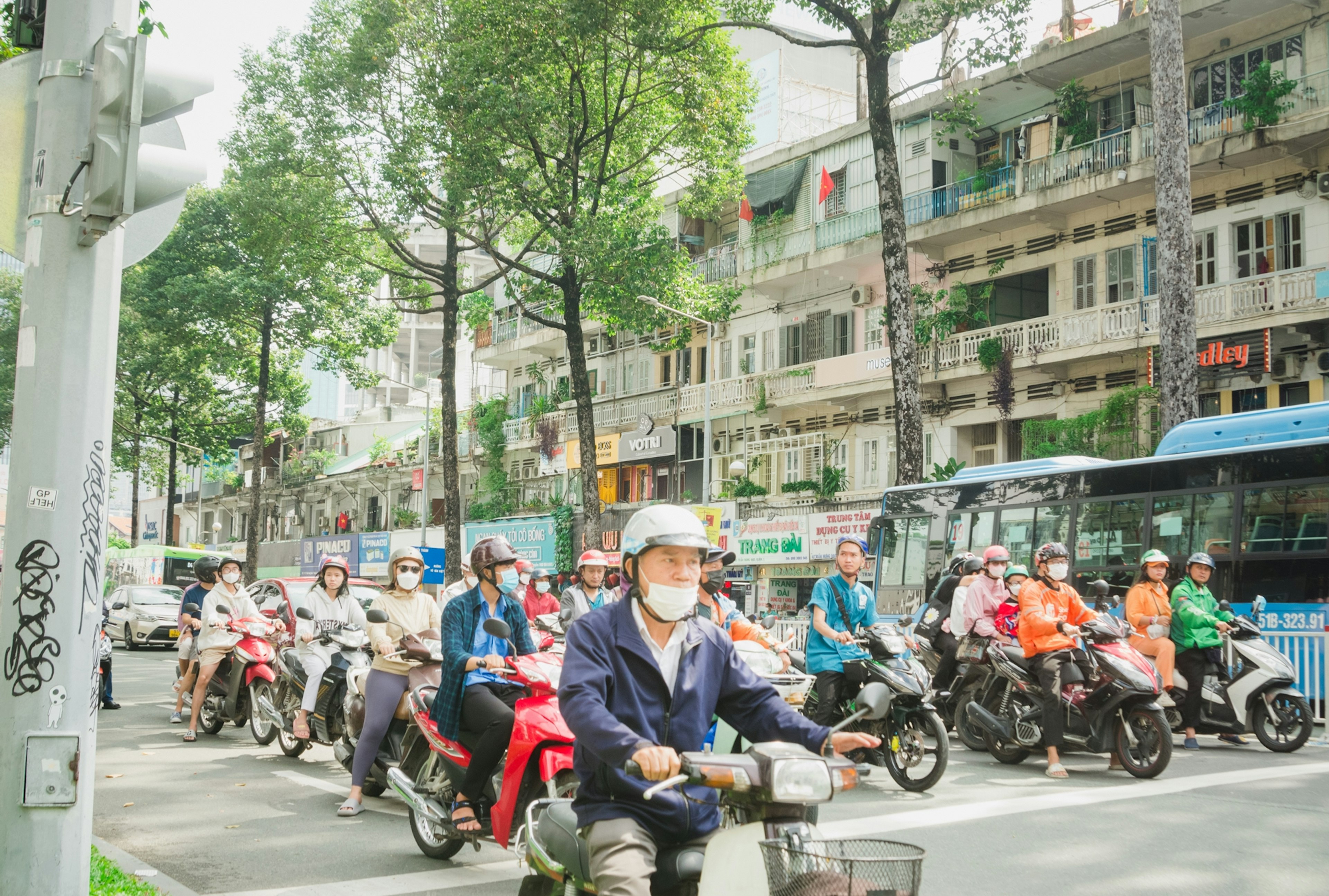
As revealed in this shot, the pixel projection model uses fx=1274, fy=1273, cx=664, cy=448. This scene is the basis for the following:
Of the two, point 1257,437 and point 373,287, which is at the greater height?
point 373,287

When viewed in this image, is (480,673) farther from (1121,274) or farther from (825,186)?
(825,186)

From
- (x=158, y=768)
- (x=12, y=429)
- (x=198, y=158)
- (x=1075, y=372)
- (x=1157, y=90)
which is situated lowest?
(x=158, y=768)

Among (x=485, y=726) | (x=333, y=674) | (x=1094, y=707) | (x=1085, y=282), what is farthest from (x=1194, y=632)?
(x=1085, y=282)

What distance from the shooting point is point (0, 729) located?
14.1ft

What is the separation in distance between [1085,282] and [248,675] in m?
19.8

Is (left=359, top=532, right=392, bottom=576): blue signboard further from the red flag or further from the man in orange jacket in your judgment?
the man in orange jacket

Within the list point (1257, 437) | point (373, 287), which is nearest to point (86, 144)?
point (1257, 437)

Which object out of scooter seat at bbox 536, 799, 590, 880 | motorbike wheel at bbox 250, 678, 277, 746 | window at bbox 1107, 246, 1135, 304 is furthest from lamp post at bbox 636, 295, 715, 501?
scooter seat at bbox 536, 799, 590, 880

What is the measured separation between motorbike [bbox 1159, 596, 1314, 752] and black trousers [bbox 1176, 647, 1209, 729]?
39mm

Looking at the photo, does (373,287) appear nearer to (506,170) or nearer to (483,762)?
(506,170)

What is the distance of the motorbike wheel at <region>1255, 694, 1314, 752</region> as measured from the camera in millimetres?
11789

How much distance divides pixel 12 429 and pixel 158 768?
7.28 metres

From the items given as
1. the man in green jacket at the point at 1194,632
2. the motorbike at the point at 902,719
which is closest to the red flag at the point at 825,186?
the man in green jacket at the point at 1194,632

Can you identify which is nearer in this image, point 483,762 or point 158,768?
point 483,762
